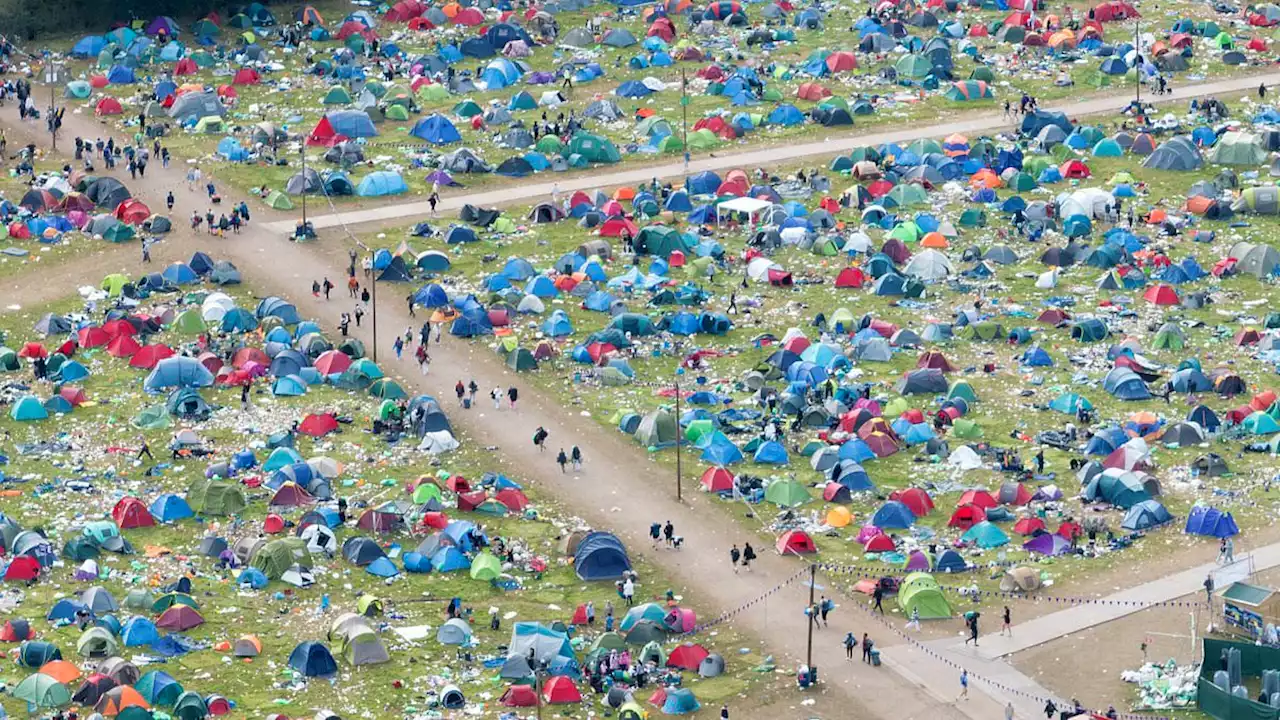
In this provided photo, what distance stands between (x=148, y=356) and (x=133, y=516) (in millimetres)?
14716

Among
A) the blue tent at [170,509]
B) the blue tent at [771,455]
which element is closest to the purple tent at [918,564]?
the blue tent at [771,455]

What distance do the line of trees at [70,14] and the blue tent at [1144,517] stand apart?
2762 inches

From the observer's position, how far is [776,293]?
116 metres

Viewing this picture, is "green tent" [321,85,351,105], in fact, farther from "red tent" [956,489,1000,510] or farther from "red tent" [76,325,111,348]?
"red tent" [956,489,1000,510]

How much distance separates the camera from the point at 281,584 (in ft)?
296

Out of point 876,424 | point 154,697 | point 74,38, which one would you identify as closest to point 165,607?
point 154,697

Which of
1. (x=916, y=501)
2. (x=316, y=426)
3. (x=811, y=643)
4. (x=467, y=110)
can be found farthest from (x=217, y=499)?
(x=467, y=110)

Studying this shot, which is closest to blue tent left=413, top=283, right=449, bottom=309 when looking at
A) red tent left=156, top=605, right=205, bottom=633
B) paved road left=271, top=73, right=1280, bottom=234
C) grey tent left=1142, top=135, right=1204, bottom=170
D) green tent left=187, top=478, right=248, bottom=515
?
paved road left=271, top=73, right=1280, bottom=234

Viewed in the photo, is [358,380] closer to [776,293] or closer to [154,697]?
[776,293]

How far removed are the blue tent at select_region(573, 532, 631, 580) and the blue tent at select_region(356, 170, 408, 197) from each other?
3857 cm

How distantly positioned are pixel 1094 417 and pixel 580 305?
892 inches

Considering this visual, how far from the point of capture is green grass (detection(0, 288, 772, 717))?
8394cm

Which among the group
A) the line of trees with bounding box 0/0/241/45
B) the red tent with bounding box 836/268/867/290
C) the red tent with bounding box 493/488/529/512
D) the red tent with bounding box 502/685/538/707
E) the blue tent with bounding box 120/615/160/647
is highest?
the line of trees with bounding box 0/0/241/45

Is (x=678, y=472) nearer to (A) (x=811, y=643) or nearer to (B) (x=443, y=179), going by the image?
(A) (x=811, y=643)
